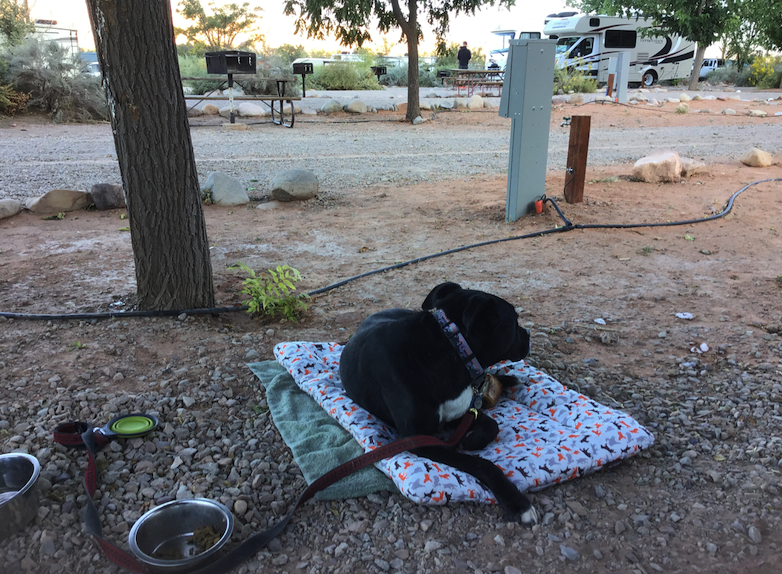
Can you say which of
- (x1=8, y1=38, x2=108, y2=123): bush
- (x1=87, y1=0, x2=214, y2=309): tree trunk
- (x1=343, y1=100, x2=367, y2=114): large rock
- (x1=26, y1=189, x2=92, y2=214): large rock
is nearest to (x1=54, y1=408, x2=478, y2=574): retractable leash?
(x1=87, y1=0, x2=214, y2=309): tree trunk

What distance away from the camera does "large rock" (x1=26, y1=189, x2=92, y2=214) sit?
7020 millimetres

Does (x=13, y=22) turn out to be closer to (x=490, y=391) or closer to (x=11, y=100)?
(x=11, y=100)

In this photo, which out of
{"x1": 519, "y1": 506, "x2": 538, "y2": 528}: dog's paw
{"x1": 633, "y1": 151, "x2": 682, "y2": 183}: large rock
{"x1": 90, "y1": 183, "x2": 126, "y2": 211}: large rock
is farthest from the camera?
{"x1": 633, "y1": 151, "x2": 682, "y2": 183}: large rock

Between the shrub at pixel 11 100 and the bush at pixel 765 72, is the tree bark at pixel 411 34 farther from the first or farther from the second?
the bush at pixel 765 72

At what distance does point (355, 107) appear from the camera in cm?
1912

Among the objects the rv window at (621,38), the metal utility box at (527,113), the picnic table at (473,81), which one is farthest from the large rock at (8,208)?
the rv window at (621,38)

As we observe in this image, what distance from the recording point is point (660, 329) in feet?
13.0

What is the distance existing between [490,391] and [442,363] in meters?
0.63

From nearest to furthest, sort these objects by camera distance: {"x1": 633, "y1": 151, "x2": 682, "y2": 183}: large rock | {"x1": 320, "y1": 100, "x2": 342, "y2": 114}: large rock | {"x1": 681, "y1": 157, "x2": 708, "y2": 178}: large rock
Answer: {"x1": 633, "y1": 151, "x2": 682, "y2": 183}: large rock → {"x1": 681, "y1": 157, "x2": 708, "y2": 178}: large rock → {"x1": 320, "y1": 100, "x2": 342, "y2": 114}: large rock

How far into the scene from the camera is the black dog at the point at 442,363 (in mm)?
2498

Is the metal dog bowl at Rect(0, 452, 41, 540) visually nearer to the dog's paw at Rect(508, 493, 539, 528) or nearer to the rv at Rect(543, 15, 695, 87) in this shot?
the dog's paw at Rect(508, 493, 539, 528)

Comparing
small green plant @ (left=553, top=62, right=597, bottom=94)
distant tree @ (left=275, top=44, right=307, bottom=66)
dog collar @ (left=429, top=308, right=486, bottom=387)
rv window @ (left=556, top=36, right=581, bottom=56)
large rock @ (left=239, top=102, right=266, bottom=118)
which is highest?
distant tree @ (left=275, top=44, right=307, bottom=66)

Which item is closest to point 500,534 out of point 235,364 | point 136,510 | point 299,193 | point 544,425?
point 544,425

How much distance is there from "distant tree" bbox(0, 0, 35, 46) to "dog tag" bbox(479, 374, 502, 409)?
2249 cm
